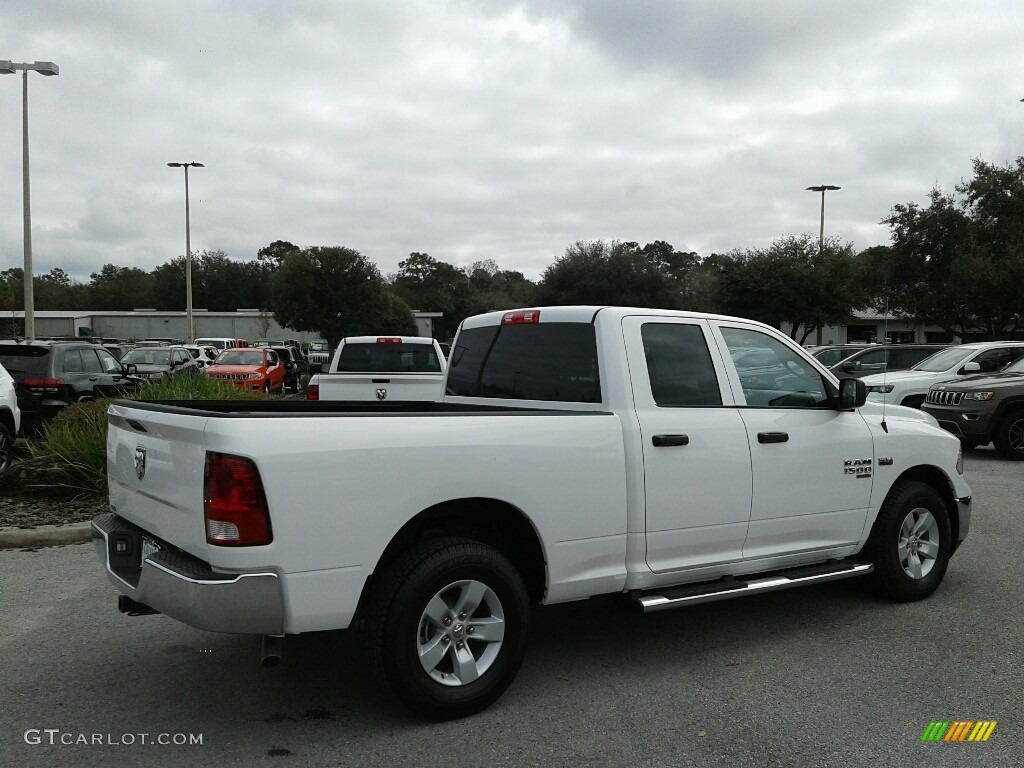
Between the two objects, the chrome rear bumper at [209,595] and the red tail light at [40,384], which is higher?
the red tail light at [40,384]

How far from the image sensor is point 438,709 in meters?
3.92

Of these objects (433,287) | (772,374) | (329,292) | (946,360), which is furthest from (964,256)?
(433,287)

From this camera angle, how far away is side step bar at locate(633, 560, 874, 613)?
4477 millimetres

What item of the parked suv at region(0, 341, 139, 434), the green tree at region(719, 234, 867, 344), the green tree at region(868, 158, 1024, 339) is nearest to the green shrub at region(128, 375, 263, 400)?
the parked suv at region(0, 341, 139, 434)

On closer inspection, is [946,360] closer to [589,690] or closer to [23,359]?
[589,690]

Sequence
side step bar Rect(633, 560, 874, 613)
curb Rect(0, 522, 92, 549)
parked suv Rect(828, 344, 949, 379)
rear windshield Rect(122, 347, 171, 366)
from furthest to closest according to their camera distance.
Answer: rear windshield Rect(122, 347, 171, 366) → parked suv Rect(828, 344, 949, 379) → curb Rect(0, 522, 92, 549) → side step bar Rect(633, 560, 874, 613)

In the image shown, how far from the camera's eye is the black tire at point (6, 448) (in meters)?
10.1

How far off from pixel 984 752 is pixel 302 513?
3043 mm

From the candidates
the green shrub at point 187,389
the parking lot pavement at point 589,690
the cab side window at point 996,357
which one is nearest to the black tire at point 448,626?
the parking lot pavement at point 589,690

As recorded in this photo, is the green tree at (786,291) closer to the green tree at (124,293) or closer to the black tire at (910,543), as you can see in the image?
the black tire at (910,543)

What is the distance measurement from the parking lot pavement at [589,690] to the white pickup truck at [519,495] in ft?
1.09

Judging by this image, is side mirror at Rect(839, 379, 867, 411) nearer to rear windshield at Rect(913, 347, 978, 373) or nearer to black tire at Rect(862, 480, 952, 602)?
black tire at Rect(862, 480, 952, 602)

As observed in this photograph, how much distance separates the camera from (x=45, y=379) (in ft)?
43.7

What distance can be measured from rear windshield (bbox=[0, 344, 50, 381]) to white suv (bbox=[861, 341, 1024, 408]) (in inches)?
516
